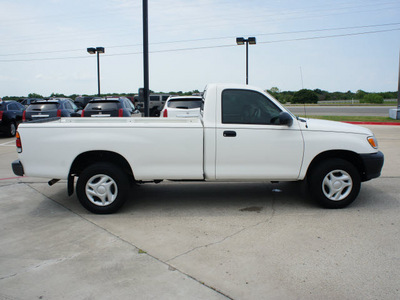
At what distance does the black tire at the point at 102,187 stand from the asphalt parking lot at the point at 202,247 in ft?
0.65

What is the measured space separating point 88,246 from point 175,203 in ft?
6.31

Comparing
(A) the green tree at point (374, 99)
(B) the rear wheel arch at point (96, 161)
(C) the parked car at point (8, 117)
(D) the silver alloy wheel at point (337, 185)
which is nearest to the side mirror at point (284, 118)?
(D) the silver alloy wheel at point (337, 185)

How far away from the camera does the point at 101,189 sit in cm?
545

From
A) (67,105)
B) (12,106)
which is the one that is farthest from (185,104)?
(12,106)

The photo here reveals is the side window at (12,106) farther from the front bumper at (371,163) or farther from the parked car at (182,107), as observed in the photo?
the front bumper at (371,163)

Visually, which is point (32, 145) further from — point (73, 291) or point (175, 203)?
point (73, 291)

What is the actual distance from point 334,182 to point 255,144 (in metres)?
1.29

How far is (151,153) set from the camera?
539cm

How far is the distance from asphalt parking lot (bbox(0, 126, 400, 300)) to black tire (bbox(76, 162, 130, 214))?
0.65 ft

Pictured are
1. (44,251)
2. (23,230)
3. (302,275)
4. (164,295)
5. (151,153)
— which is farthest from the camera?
(151,153)

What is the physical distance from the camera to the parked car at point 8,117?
1591 centimetres

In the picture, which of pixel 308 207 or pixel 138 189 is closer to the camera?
pixel 308 207

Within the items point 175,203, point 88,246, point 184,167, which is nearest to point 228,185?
point 175,203

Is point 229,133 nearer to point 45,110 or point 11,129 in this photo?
point 45,110
